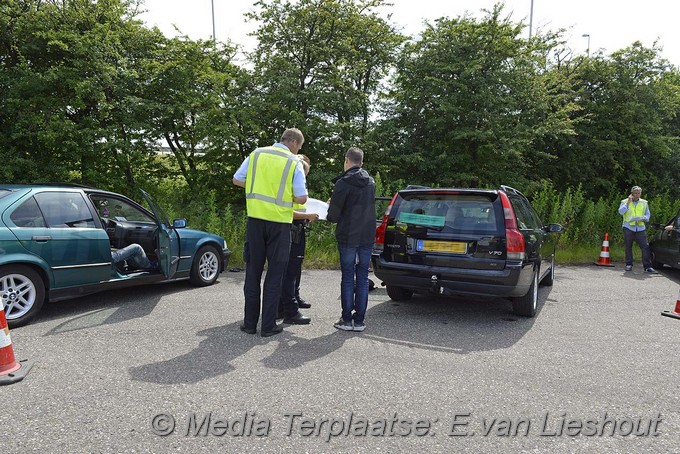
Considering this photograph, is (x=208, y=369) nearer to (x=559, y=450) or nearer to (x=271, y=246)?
(x=271, y=246)

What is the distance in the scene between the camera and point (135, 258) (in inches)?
240

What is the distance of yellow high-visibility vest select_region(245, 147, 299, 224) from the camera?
452 centimetres

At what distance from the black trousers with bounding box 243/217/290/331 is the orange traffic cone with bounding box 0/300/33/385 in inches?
80.3

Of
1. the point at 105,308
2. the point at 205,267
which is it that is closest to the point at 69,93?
the point at 205,267

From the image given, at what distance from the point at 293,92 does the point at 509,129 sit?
Result: 254 inches

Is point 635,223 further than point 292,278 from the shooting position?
Yes

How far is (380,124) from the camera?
13.6m

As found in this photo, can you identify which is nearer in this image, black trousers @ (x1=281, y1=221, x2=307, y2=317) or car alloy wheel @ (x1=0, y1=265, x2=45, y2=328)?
car alloy wheel @ (x1=0, y1=265, x2=45, y2=328)

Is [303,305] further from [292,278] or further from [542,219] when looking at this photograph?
[542,219]

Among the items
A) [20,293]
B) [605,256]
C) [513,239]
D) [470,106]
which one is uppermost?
[470,106]

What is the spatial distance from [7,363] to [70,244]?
1.92 m

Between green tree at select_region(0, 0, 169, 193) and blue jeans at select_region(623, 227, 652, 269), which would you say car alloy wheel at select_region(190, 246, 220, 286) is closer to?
green tree at select_region(0, 0, 169, 193)

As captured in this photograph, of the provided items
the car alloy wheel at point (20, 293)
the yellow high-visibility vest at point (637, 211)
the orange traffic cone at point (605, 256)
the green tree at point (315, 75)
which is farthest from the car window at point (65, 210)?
the yellow high-visibility vest at point (637, 211)

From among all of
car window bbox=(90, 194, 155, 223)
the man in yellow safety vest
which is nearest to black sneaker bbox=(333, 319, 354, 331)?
the man in yellow safety vest
